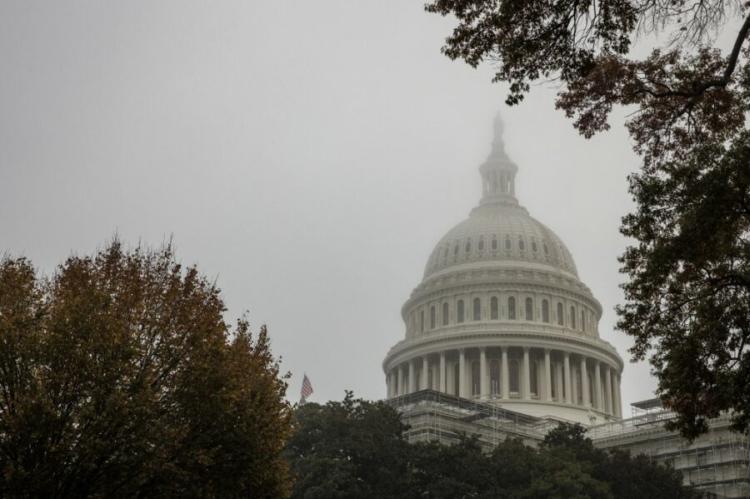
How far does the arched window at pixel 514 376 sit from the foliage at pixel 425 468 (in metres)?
40.1

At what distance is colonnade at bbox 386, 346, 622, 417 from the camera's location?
113312 millimetres

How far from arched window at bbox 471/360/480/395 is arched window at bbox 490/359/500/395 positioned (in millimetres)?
1689

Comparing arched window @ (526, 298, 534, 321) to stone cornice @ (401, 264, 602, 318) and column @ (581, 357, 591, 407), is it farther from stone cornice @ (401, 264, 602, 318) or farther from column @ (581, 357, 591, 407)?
column @ (581, 357, 591, 407)

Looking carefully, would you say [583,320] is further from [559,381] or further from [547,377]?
[547,377]

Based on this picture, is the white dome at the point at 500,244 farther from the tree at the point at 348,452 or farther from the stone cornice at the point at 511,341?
the tree at the point at 348,452

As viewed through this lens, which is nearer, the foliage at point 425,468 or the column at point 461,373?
the foliage at point 425,468

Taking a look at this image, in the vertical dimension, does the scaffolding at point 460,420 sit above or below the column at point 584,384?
below

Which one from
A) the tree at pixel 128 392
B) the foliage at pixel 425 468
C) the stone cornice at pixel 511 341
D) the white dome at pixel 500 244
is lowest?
the tree at pixel 128 392

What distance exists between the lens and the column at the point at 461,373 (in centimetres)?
11400

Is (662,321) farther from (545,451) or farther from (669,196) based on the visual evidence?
(545,451)

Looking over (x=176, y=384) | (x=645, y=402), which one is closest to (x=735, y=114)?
(x=176, y=384)

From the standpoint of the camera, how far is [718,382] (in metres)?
27.1

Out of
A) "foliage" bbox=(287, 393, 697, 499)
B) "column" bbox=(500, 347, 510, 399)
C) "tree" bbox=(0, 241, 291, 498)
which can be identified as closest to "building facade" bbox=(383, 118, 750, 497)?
"column" bbox=(500, 347, 510, 399)

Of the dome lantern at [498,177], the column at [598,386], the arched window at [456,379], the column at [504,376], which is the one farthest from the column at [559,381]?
the dome lantern at [498,177]
